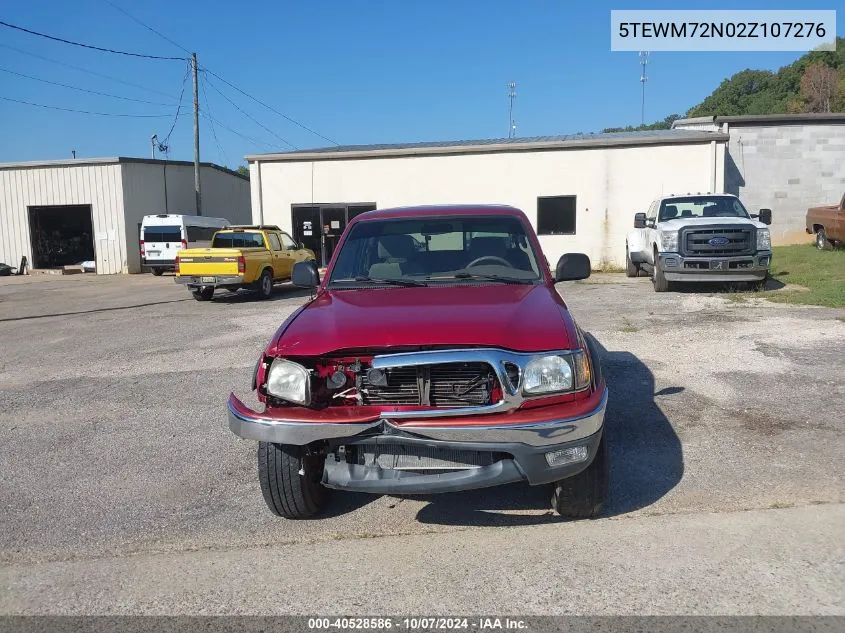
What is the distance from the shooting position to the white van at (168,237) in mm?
22391

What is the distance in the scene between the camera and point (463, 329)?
3477 millimetres

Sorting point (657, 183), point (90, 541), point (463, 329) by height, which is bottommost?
point (90, 541)

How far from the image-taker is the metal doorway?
22531 millimetres

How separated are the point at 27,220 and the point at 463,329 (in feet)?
92.8

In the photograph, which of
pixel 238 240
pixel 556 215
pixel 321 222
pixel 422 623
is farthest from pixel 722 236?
pixel 321 222

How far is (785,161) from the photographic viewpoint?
23625mm

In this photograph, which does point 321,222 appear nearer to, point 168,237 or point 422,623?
point 168,237

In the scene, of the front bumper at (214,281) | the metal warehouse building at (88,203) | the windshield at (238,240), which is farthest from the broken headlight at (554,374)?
the metal warehouse building at (88,203)

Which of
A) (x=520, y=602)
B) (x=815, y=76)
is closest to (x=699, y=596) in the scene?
(x=520, y=602)

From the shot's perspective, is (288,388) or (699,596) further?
(288,388)

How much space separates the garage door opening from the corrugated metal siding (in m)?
0.46

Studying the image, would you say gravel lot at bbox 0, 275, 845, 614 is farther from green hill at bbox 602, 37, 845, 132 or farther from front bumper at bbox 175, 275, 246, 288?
green hill at bbox 602, 37, 845, 132

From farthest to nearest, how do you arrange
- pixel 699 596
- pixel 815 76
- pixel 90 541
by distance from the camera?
pixel 815 76
pixel 90 541
pixel 699 596

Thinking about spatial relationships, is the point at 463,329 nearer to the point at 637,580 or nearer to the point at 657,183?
the point at 637,580
